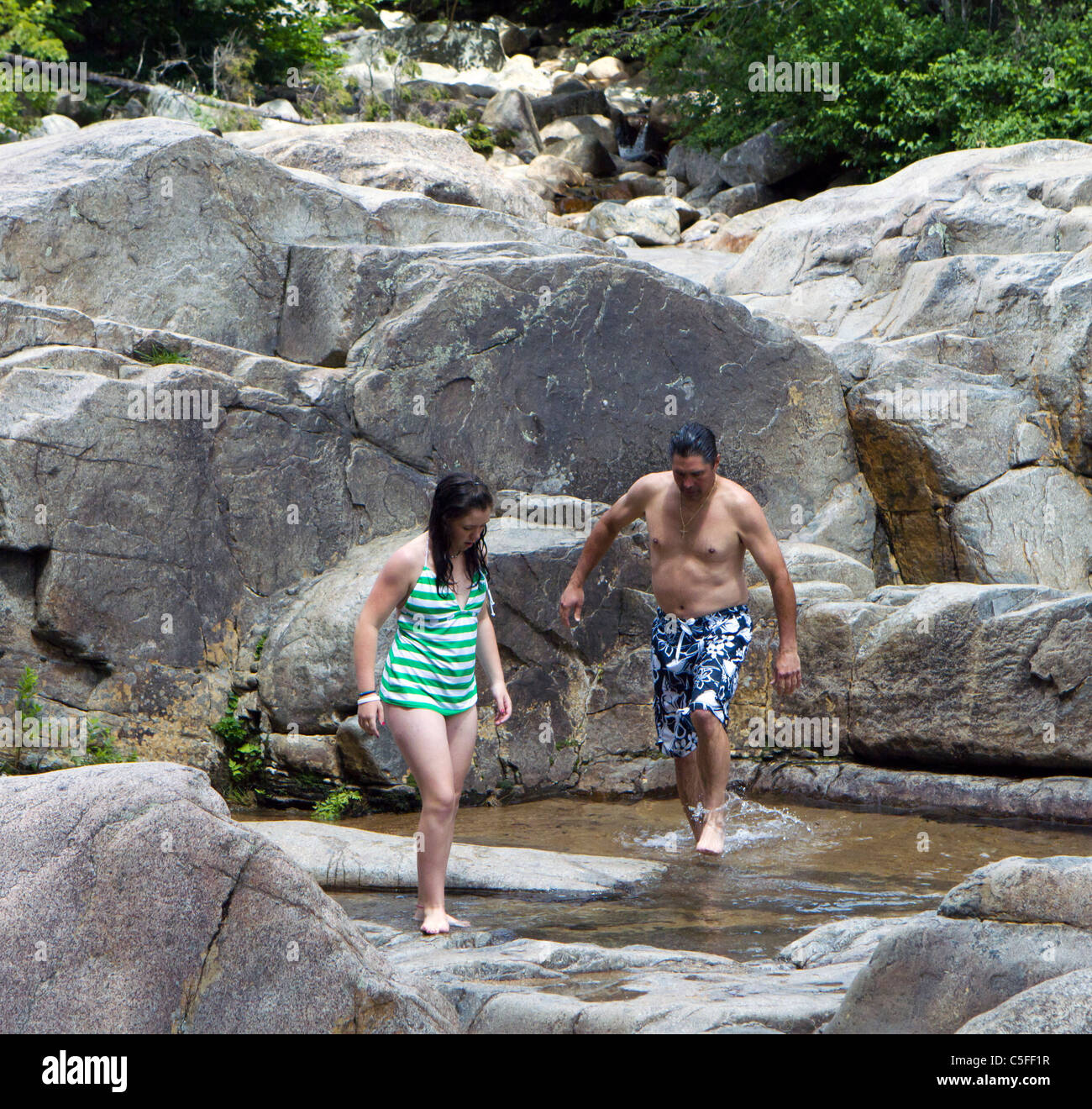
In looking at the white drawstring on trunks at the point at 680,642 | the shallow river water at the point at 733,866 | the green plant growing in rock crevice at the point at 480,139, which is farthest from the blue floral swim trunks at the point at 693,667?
the green plant growing in rock crevice at the point at 480,139

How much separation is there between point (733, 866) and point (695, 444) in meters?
1.87

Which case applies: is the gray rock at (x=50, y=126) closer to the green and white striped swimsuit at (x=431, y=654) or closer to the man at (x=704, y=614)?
the man at (x=704, y=614)

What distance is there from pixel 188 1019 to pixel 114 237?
6459 mm

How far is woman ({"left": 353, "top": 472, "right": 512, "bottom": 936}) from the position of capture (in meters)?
4.34

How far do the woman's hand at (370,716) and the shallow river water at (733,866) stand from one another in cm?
77

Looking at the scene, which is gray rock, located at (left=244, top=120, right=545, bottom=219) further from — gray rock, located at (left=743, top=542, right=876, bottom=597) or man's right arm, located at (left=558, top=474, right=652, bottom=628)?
man's right arm, located at (left=558, top=474, right=652, bottom=628)

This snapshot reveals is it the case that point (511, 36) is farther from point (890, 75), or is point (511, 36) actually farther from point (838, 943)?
point (838, 943)

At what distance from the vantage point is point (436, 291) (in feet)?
26.3

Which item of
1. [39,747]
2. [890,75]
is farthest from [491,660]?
[890,75]

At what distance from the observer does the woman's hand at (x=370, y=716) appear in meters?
4.31

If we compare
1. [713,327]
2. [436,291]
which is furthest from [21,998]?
[713,327]

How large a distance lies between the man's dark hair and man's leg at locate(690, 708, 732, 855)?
44.2 inches

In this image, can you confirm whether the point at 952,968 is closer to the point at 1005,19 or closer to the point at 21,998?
the point at 21,998

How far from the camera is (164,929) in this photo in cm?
278
